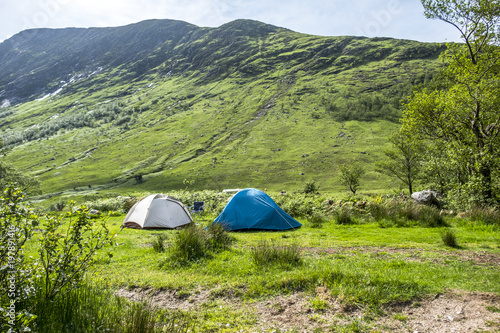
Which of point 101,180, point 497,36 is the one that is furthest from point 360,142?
point 101,180

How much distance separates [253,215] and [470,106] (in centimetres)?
1629

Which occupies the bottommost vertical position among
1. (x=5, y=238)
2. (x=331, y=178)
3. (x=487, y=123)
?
(x=331, y=178)

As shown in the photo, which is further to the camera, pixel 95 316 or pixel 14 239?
pixel 95 316

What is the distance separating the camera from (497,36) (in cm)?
1923

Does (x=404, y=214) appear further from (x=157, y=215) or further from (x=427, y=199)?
(x=157, y=215)

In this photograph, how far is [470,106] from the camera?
18.3 meters

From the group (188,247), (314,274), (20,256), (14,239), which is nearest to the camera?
(14,239)

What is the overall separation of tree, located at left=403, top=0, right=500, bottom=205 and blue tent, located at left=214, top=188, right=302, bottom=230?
36.5 feet

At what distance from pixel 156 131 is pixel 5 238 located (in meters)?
179

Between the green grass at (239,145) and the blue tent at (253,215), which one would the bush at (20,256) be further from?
the green grass at (239,145)

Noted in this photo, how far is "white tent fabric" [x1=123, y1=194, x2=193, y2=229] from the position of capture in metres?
19.7

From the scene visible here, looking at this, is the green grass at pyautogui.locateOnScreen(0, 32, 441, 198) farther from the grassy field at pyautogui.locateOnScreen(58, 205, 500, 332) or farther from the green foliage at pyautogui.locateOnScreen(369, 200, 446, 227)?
the grassy field at pyautogui.locateOnScreen(58, 205, 500, 332)

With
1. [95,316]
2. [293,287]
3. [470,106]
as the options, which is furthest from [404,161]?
[95,316]

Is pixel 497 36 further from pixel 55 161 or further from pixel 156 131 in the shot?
pixel 55 161
